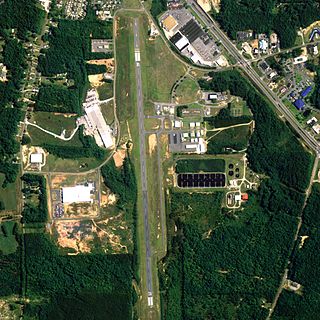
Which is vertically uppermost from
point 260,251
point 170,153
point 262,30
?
point 262,30

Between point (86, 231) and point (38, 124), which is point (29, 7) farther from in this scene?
point (86, 231)

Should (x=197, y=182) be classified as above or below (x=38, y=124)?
below

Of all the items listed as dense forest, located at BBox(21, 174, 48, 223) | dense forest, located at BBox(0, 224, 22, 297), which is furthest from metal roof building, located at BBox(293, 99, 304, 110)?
dense forest, located at BBox(0, 224, 22, 297)

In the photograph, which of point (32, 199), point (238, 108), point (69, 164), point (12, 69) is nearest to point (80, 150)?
point (69, 164)

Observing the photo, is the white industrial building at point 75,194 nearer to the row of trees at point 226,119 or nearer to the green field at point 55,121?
the green field at point 55,121

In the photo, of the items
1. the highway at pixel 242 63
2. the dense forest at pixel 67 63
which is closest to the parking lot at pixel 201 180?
the highway at pixel 242 63

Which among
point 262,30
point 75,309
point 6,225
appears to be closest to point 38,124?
point 6,225

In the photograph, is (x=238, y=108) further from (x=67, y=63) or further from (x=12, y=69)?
(x=12, y=69)
